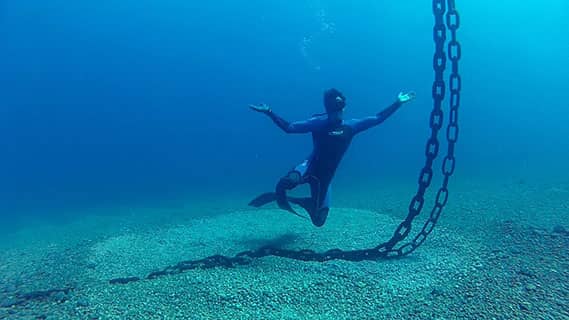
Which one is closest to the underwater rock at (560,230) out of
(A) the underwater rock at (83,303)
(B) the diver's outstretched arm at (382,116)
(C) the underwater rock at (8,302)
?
(B) the diver's outstretched arm at (382,116)

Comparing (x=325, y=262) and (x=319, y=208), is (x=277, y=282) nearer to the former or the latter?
(x=325, y=262)

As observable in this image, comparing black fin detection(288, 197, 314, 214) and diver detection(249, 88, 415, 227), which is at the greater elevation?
diver detection(249, 88, 415, 227)

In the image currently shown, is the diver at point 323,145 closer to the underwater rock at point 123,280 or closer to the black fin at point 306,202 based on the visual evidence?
the black fin at point 306,202

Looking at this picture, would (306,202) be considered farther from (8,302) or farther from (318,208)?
(8,302)

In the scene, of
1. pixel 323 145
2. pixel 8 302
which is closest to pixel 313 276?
pixel 323 145

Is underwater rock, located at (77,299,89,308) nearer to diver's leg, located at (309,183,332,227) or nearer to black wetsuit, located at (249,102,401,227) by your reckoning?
black wetsuit, located at (249,102,401,227)

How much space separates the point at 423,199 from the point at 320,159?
227 centimetres

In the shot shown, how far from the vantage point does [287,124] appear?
6.88m

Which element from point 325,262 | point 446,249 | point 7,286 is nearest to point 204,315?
point 325,262

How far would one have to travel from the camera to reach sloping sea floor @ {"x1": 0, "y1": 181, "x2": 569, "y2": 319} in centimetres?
465

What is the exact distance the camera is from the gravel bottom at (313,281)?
4613mm

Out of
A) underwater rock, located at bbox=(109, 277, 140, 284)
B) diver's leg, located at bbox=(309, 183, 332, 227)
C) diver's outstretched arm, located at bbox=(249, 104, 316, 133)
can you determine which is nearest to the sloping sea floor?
underwater rock, located at bbox=(109, 277, 140, 284)

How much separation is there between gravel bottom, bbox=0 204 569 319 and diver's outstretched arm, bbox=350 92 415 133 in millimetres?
2287

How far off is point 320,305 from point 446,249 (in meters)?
2.97
